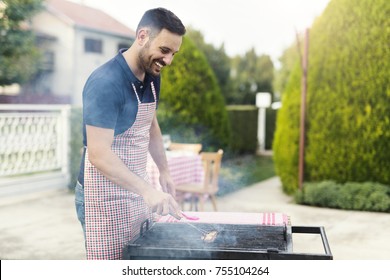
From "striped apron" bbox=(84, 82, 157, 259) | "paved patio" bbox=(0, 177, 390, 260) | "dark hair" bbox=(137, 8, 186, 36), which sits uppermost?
"dark hair" bbox=(137, 8, 186, 36)

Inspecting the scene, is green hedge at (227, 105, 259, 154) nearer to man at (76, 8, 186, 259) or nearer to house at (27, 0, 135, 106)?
house at (27, 0, 135, 106)

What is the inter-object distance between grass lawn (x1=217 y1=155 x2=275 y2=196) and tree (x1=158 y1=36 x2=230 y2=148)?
2.13 feet

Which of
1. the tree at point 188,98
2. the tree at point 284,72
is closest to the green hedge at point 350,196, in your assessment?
the tree at point 188,98

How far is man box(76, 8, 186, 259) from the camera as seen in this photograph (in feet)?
5.54

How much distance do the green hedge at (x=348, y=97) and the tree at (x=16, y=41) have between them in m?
6.44

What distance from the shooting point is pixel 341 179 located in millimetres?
6070

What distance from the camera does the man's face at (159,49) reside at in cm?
172

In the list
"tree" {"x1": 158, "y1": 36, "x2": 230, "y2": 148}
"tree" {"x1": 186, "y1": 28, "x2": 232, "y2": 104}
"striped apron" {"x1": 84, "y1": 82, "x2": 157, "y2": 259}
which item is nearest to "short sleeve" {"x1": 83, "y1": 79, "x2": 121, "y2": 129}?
"striped apron" {"x1": 84, "y1": 82, "x2": 157, "y2": 259}

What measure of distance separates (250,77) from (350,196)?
37.0ft

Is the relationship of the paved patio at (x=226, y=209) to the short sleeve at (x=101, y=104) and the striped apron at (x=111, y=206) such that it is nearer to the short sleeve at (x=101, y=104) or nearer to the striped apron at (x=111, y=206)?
the striped apron at (x=111, y=206)

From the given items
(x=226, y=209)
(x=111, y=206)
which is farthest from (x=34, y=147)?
(x=111, y=206)

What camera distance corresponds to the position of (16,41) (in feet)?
36.7

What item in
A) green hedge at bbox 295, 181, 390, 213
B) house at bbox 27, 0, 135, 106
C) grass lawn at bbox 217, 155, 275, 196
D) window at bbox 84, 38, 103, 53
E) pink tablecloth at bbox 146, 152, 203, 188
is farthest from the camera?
house at bbox 27, 0, 135, 106
